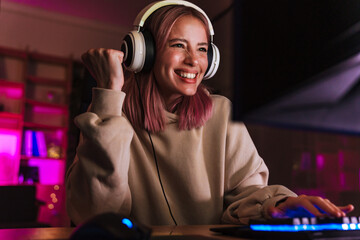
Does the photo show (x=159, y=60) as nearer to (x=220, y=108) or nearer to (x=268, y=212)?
(x=220, y=108)

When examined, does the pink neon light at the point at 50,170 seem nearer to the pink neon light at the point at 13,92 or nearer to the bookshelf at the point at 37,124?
the bookshelf at the point at 37,124

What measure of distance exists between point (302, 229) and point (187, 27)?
0.81 metres

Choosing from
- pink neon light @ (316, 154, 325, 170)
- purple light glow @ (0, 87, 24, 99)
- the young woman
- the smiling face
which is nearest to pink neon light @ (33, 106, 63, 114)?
purple light glow @ (0, 87, 24, 99)

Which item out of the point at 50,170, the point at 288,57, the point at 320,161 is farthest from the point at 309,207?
the point at 50,170

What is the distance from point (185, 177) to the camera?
3.53 feet

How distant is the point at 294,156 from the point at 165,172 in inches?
145

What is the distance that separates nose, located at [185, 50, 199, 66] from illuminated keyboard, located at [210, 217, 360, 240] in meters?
0.69

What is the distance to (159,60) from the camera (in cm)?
117

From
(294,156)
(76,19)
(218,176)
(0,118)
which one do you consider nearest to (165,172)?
(218,176)

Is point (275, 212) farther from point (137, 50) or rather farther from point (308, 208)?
point (137, 50)

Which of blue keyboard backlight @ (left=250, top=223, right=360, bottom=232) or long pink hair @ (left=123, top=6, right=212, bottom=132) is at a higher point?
long pink hair @ (left=123, top=6, right=212, bottom=132)

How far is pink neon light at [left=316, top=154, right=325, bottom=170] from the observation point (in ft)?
14.2

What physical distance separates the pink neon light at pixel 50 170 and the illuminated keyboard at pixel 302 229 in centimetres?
452

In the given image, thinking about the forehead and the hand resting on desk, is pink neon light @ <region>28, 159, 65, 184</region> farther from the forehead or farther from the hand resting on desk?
the hand resting on desk
